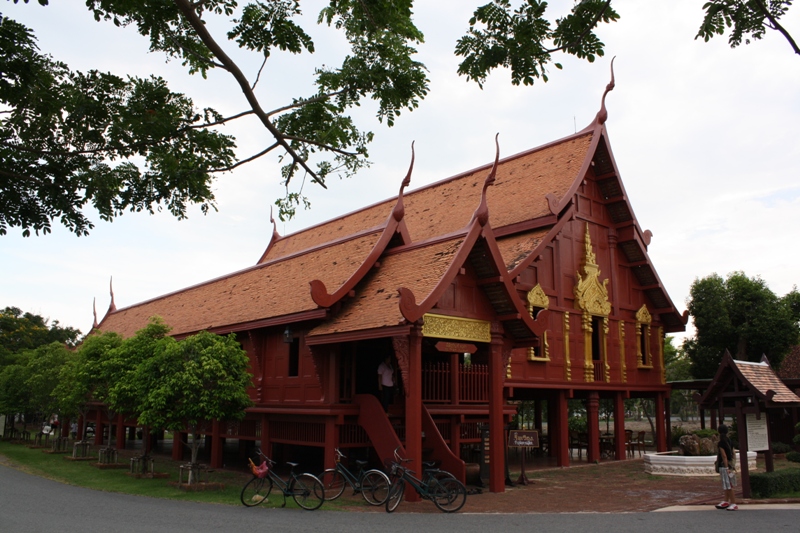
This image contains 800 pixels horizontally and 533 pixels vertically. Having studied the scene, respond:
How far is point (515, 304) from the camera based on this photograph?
1412 centimetres

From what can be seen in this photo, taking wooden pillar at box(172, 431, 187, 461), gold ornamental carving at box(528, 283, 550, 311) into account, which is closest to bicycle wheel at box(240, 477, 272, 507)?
wooden pillar at box(172, 431, 187, 461)

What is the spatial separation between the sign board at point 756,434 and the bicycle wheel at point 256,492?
30.8 feet

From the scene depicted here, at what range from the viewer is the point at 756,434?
13.9m

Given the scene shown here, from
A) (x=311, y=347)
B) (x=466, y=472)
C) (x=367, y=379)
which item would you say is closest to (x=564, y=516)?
(x=466, y=472)

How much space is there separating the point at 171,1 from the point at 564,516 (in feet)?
31.4

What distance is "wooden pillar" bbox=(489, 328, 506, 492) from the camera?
45.4 ft

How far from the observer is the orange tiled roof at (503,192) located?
2212 centimetres

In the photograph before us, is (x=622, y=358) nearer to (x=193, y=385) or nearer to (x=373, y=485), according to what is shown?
(x=373, y=485)

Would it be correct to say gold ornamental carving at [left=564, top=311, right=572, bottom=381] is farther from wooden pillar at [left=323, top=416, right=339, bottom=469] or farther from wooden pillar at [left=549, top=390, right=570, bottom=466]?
wooden pillar at [left=323, top=416, right=339, bottom=469]

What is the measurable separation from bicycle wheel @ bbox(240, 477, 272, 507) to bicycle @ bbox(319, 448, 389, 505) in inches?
41.6

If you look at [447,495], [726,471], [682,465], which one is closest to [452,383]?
[447,495]

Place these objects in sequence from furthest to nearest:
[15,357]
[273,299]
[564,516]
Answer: [15,357] → [273,299] → [564,516]

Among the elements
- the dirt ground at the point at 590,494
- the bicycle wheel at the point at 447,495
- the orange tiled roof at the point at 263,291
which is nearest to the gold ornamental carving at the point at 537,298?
the dirt ground at the point at 590,494

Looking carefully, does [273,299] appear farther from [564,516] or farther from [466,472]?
[564,516]
